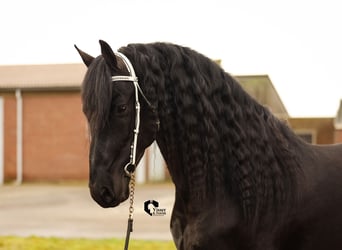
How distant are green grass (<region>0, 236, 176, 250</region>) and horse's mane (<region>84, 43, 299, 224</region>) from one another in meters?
4.62

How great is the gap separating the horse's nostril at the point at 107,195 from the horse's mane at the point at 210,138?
394 millimetres

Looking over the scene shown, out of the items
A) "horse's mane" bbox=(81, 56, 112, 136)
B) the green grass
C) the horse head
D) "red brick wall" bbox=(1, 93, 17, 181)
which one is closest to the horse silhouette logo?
the horse head

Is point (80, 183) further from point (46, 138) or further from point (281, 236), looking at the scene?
point (281, 236)

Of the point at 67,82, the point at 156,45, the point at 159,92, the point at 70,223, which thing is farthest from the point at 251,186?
the point at 67,82

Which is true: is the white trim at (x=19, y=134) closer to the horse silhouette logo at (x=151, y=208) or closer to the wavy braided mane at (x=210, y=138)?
the horse silhouette logo at (x=151, y=208)

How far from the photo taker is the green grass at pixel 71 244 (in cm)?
728

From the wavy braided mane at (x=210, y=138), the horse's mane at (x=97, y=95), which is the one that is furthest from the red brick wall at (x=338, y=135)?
the horse's mane at (x=97, y=95)

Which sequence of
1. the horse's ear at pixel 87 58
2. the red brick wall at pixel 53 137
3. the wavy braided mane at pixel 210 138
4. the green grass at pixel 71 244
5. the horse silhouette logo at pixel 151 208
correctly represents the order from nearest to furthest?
the wavy braided mane at pixel 210 138
the horse's ear at pixel 87 58
the horse silhouette logo at pixel 151 208
the green grass at pixel 71 244
the red brick wall at pixel 53 137

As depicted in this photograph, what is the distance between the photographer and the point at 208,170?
2660mm

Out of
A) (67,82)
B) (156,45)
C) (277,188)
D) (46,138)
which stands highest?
(156,45)

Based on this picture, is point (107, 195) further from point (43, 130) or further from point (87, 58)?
point (43, 130)

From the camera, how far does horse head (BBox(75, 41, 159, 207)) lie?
8.08 ft

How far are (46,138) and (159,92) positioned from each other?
70.5 feet

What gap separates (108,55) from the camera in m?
2.52
